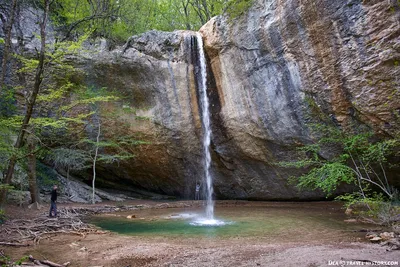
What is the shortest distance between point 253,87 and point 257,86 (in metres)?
0.22

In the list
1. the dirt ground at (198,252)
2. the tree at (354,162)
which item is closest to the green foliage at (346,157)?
the tree at (354,162)

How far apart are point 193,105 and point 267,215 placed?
6967 millimetres

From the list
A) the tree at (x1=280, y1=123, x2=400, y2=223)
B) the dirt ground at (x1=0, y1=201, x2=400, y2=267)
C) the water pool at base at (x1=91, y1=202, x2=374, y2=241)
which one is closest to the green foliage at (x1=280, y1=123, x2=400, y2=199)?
the tree at (x1=280, y1=123, x2=400, y2=223)

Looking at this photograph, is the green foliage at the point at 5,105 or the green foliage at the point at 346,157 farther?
the green foliage at the point at 5,105

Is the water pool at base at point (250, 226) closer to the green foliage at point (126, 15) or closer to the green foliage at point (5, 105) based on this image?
the green foliage at point (5, 105)

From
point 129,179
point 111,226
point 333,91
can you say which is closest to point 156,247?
point 111,226

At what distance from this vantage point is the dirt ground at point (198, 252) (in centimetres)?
561

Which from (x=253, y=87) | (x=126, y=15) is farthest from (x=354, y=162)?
(x=126, y=15)

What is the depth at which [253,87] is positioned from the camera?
14.3 metres

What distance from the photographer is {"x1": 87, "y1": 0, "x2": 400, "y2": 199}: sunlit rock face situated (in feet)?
35.5

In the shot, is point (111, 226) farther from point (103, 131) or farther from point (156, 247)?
point (103, 131)

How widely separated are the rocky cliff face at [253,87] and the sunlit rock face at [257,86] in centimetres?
4

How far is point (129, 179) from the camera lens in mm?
20672

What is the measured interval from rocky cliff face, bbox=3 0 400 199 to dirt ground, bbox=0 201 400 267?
6.52m
